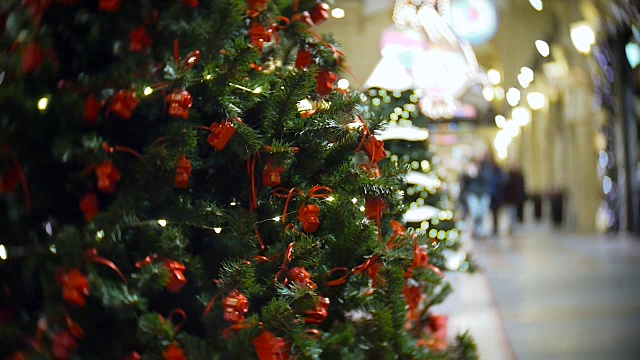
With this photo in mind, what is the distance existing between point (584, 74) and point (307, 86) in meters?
17.8

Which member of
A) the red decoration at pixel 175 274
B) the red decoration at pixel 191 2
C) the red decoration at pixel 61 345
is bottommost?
the red decoration at pixel 61 345

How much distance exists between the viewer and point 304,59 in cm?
208

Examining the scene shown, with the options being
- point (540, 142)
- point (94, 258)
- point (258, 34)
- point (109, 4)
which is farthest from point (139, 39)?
point (540, 142)

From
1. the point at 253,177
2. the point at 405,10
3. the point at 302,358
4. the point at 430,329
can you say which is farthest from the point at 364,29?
the point at 405,10

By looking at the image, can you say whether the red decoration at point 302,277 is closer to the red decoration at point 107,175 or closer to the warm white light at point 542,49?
the red decoration at point 107,175

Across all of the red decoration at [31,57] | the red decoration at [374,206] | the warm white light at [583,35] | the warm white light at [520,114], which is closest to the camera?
the red decoration at [31,57]

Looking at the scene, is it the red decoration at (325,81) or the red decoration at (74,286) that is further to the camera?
the red decoration at (325,81)

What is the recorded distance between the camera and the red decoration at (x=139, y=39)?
72.4 inches

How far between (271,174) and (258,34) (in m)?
0.43

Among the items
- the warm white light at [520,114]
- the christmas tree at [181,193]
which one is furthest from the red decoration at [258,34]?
the warm white light at [520,114]

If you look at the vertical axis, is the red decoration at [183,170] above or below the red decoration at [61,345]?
above

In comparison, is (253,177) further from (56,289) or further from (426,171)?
(426,171)

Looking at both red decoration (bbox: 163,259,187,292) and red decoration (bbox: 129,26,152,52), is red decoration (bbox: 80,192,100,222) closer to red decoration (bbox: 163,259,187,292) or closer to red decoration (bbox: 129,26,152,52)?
red decoration (bbox: 163,259,187,292)

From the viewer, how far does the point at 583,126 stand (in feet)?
62.6
